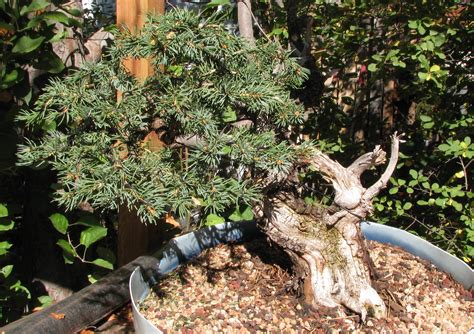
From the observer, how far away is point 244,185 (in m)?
1.49

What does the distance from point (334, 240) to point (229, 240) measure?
0.53 metres

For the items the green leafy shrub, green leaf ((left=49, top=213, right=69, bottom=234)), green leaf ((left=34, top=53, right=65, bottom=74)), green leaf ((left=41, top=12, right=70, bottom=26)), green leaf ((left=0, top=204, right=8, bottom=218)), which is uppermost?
green leaf ((left=41, top=12, right=70, bottom=26))

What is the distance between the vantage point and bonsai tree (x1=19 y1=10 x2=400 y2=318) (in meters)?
1.39

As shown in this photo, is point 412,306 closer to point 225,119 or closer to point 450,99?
point 225,119

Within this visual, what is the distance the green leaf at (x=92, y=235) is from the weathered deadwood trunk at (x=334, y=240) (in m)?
0.76

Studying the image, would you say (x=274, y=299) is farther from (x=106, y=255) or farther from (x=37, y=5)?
(x=37, y=5)

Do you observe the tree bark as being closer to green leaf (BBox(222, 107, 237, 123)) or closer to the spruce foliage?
the spruce foliage

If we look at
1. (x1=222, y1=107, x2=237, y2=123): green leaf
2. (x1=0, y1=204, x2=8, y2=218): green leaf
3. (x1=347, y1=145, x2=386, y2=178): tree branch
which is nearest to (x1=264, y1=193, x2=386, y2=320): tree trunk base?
(x1=347, y1=145, x2=386, y2=178): tree branch

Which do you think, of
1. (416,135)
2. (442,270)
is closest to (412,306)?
(442,270)

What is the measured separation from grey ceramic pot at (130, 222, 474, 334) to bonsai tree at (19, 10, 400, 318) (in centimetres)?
37

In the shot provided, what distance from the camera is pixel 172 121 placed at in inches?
61.8

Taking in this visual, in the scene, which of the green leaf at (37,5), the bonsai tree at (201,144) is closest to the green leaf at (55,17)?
the green leaf at (37,5)

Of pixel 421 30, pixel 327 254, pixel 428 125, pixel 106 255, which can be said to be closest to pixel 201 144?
pixel 327 254

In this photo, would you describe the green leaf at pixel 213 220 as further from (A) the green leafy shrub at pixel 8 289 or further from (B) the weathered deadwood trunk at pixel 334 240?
(A) the green leafy shrub at pixel 8 289
